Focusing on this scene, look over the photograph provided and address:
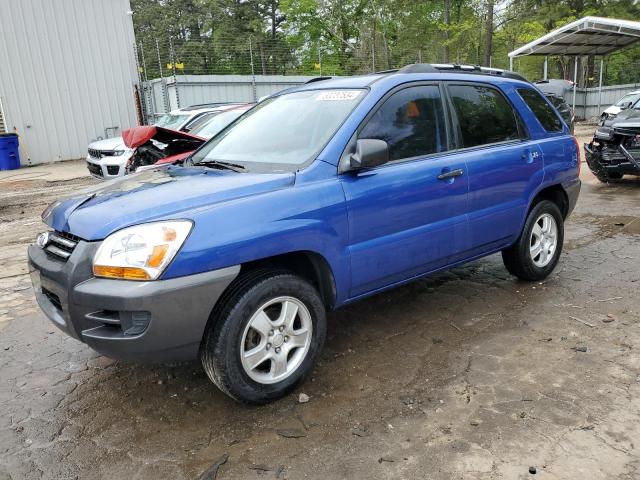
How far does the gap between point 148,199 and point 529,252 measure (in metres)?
3.22

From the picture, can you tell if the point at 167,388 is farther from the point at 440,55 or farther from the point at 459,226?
the point at 440,55

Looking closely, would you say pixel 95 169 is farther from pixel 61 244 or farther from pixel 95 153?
pixel 61 244

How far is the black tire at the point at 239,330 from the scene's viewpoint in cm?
269

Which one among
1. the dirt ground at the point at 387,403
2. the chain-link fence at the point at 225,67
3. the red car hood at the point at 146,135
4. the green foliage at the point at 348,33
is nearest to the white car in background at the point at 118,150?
the red car hood at the point at 146,135

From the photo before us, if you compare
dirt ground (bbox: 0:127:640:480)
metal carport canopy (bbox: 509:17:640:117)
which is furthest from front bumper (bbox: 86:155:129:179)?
metal carport canopy (bbox: 509:17:640:117)

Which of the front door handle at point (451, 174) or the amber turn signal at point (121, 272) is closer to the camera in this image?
the amber turn signal at point (121, 272)

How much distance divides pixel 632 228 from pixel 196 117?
745 cm

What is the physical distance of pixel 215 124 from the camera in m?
9.23

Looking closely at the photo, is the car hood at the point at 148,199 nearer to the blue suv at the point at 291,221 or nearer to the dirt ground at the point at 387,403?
the blue suv at the point at 291,221

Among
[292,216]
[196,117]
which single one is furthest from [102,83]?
[292,216]

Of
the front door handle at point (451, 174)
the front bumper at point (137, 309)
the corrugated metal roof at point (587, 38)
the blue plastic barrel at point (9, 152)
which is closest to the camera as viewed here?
the front bumper at point (137, 309)

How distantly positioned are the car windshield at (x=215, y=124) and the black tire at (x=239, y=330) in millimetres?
6452

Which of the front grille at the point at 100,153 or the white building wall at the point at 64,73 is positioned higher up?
the white building wall at the point at 64,73

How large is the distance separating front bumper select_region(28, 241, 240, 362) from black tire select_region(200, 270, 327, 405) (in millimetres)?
94
